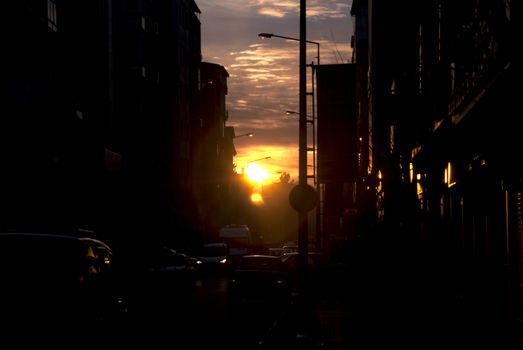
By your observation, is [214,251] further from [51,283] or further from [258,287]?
[51,283]

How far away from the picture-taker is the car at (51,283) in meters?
11.4

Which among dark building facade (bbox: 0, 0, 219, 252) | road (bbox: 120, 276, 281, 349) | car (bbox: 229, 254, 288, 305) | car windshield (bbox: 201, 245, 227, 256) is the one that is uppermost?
dark building facade (bbox: 0, 0, 219, 252)

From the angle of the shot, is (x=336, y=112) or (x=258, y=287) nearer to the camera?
(x=258, y=287)

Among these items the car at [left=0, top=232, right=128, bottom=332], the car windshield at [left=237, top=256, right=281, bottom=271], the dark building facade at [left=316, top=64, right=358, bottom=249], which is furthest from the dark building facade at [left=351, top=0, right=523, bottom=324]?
the dark building facade at [left=316, top=64, right=358, bottom=249]

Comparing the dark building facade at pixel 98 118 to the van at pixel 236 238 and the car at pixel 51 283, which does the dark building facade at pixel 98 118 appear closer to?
the van at pixel 236 238

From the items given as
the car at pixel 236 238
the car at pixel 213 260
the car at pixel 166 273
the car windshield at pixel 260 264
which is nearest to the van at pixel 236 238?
the car at pixel 236 238

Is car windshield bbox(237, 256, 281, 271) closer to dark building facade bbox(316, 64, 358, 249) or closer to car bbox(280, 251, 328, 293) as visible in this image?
car bbox(280, 251, 328, 293)

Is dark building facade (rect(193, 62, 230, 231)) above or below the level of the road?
above

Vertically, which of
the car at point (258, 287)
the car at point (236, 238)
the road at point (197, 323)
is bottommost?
the road at point (197, 323)

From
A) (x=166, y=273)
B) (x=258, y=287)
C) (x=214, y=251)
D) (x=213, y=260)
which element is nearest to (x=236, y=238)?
(x=214, y=251)

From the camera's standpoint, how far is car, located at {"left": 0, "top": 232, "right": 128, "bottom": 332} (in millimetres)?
11375

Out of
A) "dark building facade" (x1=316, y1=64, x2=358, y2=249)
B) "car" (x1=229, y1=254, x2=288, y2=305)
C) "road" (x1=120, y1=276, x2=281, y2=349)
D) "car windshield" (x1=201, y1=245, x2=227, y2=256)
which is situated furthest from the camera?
"dark building facade" (x1=316, y1=64, x2=358, y2=249)

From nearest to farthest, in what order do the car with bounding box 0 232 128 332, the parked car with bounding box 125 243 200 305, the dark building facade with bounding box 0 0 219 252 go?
the car with bounding box 0 232 128 332, the parked car with bounding box 125 243 200 305, the dark building facade with bounding box 0 0 219 252

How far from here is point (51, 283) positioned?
11797mm
